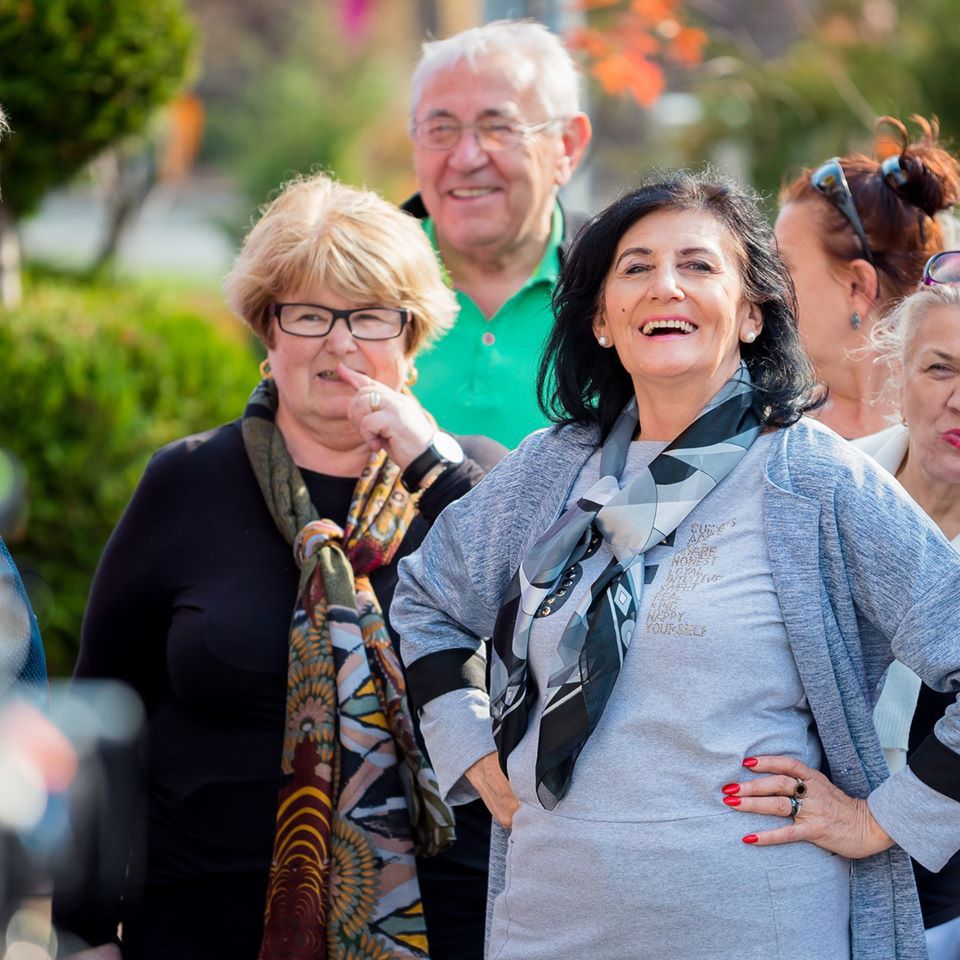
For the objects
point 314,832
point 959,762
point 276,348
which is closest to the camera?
point 959,762

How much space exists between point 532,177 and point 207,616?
167 centimetres

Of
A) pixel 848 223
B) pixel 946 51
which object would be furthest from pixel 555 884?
pixel 946 51

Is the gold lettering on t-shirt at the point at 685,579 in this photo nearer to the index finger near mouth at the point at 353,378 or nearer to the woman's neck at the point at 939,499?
the woman's neck at the point at 939,499

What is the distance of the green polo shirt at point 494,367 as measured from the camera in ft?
12.3

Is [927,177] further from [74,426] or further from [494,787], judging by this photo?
[74,426]

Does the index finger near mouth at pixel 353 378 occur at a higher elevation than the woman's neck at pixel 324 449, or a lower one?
higher

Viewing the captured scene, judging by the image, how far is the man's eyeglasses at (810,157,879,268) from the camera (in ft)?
10.9

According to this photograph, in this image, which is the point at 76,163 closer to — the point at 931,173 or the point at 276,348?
the point at 276,348

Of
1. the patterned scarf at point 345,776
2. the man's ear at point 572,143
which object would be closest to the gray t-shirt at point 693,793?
the patterned scarf at point 345,776

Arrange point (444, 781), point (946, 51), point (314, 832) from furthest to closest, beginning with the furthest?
point (946, 51) < point (314, 832) < point (444, 781)

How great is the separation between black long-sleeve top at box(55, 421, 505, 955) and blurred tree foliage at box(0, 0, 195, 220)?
305cm

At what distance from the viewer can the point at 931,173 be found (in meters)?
3.24

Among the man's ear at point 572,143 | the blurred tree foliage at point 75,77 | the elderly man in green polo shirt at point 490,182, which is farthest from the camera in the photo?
the blurred tree foliage at point 75,77

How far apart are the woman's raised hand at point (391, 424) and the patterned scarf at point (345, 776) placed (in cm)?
15
